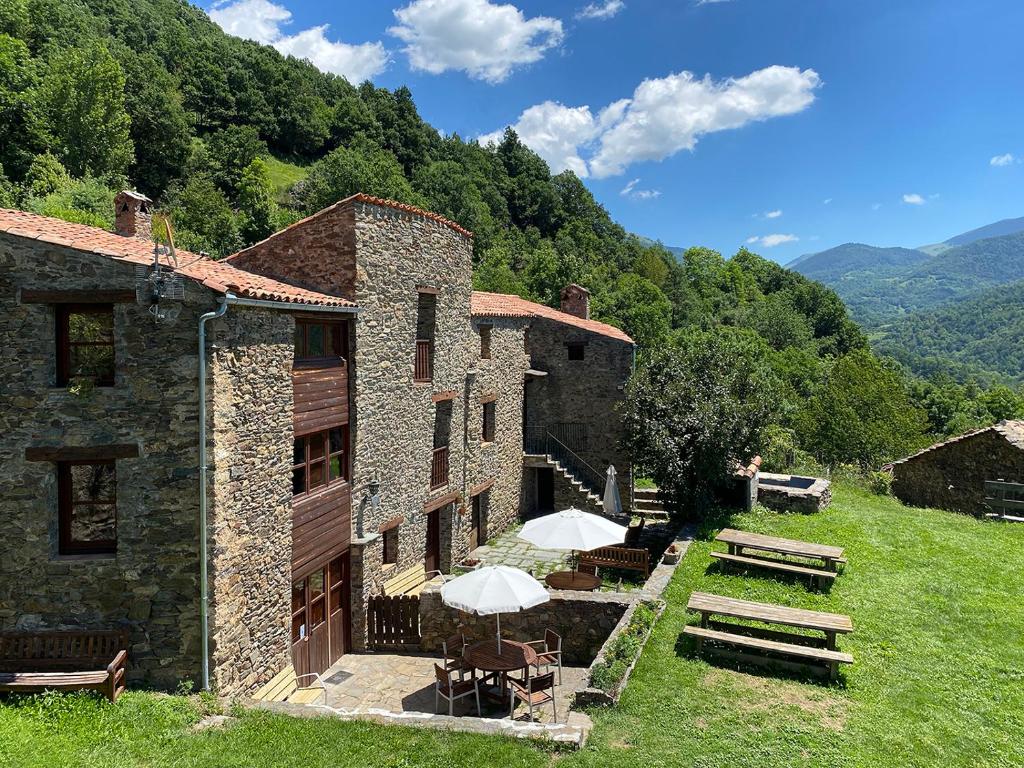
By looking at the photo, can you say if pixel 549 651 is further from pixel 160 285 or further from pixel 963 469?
pixel 963 469

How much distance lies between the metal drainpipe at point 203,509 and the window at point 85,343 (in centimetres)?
158

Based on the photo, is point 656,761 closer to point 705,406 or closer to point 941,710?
point 941,710

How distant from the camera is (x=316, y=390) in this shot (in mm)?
12000

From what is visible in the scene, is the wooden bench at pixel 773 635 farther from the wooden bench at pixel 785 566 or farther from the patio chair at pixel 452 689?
the patio chair at pixel 452 689

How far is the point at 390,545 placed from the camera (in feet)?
50.5

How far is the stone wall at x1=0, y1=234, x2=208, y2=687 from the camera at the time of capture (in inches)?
355

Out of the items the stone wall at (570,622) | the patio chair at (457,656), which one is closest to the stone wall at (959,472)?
the stone wall at (570,622)

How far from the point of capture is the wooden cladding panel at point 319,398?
11.4 metres

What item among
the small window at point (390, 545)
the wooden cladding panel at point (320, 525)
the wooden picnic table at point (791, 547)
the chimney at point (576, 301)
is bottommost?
the small window at point (390, 545)

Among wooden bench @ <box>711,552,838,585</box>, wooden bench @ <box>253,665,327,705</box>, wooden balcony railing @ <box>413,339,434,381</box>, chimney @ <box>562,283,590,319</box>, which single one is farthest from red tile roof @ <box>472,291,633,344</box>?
wooden bench @ <box>253,665,327,705</box>

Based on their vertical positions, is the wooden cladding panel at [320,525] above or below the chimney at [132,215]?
below

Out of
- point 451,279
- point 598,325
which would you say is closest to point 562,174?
point 598,325

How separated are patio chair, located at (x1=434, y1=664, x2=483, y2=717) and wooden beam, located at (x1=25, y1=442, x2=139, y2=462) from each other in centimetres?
596

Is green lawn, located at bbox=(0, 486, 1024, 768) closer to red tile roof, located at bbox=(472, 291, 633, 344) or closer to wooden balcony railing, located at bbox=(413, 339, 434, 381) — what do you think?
wooden balcony railing, located at bbox=(413, 339, 434, 381)
